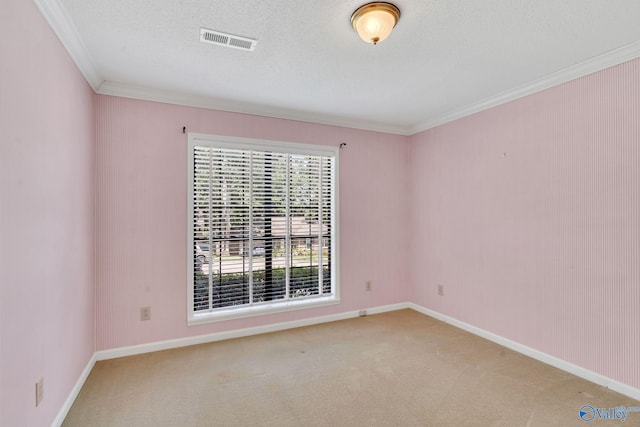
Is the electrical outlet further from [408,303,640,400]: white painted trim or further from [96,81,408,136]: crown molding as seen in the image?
[408,303,640,400]: white painted trim

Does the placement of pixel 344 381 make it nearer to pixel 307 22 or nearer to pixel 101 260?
pixel 101 260

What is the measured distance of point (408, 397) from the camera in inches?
88.1

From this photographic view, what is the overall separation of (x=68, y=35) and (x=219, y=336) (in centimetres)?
286

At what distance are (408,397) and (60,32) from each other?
11.3 feet

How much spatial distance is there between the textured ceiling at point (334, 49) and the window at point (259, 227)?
24.8 inches

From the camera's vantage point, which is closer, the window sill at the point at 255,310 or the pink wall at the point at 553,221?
the pink wall at the point at 553,221

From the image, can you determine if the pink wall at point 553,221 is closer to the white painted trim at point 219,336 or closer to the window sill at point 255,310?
the white painted trim at point 219,336

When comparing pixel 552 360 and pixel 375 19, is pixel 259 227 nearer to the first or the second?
pixel 375 19

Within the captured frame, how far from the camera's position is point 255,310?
3.41m

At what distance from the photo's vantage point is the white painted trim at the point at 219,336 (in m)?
2.85

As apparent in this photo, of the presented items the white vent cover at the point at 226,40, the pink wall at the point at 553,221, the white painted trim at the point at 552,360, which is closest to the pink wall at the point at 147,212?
the white vent cover at the point at 226,40

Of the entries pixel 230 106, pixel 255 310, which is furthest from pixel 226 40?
pixel 255 310

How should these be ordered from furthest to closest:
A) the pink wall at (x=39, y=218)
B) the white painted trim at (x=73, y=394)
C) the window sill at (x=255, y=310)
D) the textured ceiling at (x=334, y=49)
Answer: the window sill at (x=255, y=310), the white painted trim at (x=73, y=394), the textured ceiling at (x=334, y=49), the pink wall at (x=39, y=218)

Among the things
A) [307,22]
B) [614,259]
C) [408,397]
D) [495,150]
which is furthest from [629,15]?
[408,397]
